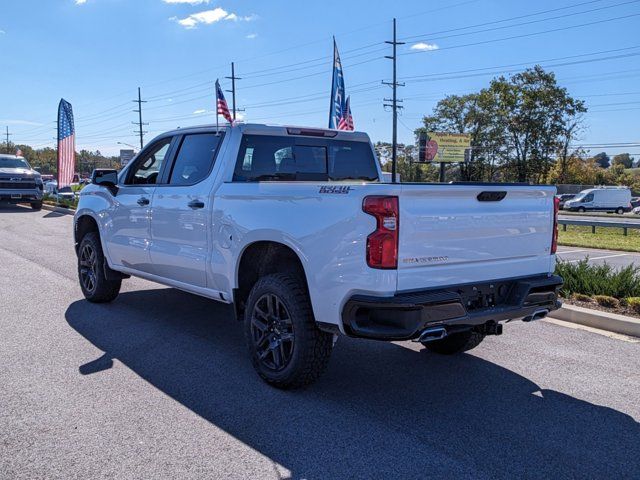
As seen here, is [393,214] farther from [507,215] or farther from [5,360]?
[5,360]

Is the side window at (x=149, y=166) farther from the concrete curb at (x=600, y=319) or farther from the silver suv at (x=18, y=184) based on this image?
the silver suv at (x=18, y=184)

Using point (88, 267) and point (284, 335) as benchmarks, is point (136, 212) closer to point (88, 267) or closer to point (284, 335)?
point (88, 267)

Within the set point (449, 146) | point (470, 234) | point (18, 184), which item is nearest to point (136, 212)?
point (470, 234)

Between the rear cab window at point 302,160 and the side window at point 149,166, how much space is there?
1208mm

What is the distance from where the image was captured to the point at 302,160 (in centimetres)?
553

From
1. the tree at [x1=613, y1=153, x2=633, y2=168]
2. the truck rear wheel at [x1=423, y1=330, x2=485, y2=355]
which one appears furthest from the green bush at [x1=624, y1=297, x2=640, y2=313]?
the tree at [x1=613, y1=153, x2=633, y2=168]

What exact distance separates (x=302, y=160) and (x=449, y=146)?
5171cm

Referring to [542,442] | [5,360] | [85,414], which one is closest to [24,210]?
[5,360]

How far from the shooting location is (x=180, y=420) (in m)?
3.81

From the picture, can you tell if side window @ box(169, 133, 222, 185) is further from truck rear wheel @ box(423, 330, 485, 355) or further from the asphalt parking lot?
truck rear wheel @ box(423, 330, 485, 355)

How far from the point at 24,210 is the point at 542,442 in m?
23.8

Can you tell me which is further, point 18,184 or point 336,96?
point 18,184

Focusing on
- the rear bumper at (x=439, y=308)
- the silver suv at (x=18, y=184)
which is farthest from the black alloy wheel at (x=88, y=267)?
the silver suv at (x=18, y=184)

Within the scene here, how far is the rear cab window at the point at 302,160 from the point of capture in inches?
207
